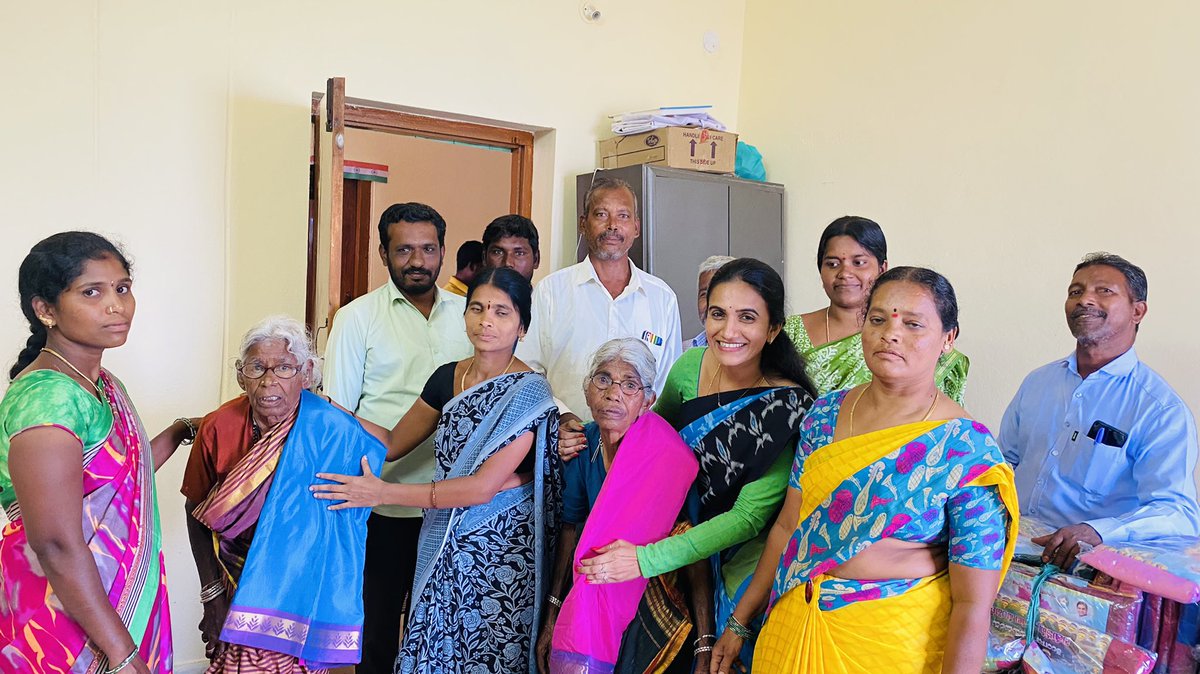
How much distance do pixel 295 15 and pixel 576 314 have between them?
1.55 metres

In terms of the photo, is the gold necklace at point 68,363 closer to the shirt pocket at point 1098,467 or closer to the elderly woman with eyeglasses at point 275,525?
the elderly woman with eyeglasses at point 275,525

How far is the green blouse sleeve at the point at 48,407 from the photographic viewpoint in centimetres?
158

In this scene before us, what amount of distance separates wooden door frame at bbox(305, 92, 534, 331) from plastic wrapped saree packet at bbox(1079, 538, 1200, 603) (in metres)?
2.36

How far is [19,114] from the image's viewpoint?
115 inches

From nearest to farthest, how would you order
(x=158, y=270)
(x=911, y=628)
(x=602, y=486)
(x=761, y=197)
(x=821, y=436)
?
1. (x=911, y=628)
2. (x=821, y=436)
3. (x=602, y=486)
4. (x=158, y=270)
5. (x=761, y=197)

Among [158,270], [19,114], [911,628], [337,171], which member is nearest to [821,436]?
[911,628]

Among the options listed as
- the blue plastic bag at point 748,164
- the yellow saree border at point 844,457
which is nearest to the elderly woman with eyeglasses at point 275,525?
the yellow saree border at point 844,457

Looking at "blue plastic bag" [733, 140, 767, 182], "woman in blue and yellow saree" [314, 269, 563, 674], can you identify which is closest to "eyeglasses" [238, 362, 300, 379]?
"woman in blue and yellow saree" [314, 269, 563, 674]

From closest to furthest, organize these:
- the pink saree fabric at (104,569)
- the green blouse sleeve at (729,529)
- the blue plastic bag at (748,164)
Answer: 1. the pink saree fabric at (104,569)
2. the green blouse sleeve at (729,529)
3. the blue plastic bag at (748,164)

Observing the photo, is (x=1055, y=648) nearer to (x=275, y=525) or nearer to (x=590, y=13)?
(x=275, y=525)

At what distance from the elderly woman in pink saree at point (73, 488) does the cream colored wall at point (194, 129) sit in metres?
1.45

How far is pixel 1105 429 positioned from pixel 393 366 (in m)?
1.95

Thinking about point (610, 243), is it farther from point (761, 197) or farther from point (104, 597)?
point (104, 597)

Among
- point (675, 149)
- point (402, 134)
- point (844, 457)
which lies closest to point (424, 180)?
point (402, 134)
